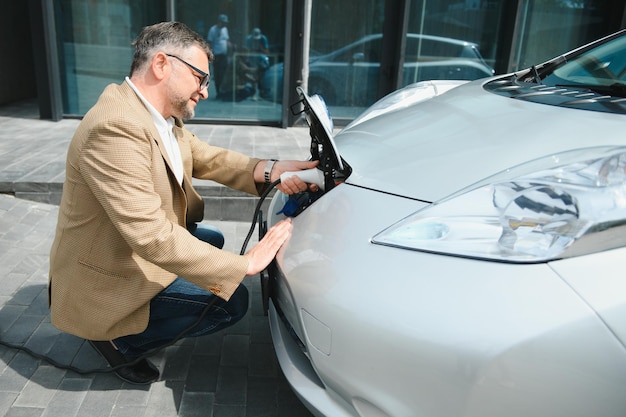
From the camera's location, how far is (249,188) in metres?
2.58

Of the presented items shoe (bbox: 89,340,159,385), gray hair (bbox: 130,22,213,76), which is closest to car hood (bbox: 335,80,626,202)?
gray hair (bbox: 130,22,213,76)

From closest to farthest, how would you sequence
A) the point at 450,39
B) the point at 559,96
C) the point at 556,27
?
the point at 559,96
the point at 450,39
the point at 556,27

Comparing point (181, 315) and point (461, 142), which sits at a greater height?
point (461, 142)

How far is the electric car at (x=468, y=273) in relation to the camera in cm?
125

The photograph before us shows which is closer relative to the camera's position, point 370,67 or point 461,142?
point 461,142

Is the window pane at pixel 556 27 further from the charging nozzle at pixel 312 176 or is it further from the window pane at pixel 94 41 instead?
the charging nozzle at pixel 312 176

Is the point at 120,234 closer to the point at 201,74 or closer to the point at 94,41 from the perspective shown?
the point at 201,74

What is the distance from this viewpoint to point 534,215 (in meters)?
1.40

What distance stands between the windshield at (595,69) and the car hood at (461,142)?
48cm

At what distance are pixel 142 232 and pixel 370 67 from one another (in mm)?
5934

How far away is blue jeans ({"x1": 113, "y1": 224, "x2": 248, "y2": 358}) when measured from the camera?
2139 mm

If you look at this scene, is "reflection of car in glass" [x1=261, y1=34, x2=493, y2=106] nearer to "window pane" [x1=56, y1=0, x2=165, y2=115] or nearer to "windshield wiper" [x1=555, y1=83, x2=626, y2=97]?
"window pane" [x1=56, y1=0, x2=165, y2=115]

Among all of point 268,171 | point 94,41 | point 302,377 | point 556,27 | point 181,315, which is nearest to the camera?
point 302,377

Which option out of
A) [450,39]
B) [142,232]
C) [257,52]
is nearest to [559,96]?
[142,232]
